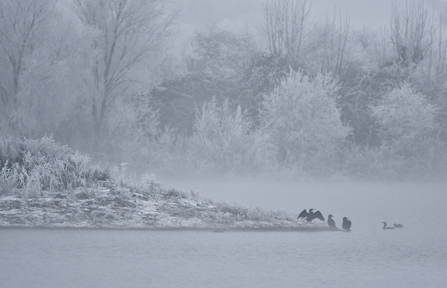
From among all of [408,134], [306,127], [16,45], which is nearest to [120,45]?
[16,45]

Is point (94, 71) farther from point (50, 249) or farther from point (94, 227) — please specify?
point (50, 249)

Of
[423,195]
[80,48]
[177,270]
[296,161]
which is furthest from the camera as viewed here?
[296,161]

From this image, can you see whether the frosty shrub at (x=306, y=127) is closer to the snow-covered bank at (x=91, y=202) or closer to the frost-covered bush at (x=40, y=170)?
the snow-covered bank at (x=91, y=202)

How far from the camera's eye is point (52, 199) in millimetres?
16953

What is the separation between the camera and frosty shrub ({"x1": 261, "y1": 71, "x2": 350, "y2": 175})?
145 ft

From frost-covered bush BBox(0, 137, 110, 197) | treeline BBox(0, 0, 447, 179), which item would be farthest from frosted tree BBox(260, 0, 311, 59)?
frost-covered bush BBox(0, 137, 110, 197)

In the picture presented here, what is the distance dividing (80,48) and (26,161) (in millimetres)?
23849

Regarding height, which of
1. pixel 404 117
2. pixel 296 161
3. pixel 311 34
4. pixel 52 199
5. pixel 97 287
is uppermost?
pixel 311 34

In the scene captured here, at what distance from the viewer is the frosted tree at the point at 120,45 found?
44062mm

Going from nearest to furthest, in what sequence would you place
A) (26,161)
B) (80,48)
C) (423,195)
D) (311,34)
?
(26,161), (423,195), (80,48), (311,34)

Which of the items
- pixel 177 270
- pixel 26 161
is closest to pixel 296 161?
pixel 26 161

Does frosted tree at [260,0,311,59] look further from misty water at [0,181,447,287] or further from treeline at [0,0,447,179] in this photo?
misty water at [0,181,447,287]

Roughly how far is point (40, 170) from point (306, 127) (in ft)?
90.8

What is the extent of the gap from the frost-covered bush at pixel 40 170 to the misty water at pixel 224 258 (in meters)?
2.53
